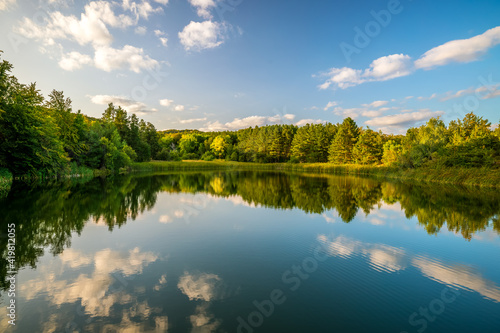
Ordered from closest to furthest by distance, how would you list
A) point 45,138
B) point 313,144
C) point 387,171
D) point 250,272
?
point 250,272, point 45,138, point 387,171, point 313,144


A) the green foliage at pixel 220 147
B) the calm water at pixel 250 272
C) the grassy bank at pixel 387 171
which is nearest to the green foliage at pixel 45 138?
the grassy bank at pixel 387 171

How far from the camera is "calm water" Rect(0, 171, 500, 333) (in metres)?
4.99

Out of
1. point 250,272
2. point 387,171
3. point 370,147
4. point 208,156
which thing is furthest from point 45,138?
point 208,156

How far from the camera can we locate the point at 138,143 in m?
70.1

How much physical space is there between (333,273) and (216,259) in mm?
3587

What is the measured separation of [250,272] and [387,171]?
171 ft

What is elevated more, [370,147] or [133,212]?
[370,147]

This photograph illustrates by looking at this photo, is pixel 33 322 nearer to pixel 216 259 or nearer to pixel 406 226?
pixel 216 259

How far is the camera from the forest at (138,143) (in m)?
29.3

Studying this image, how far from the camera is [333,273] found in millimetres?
7293

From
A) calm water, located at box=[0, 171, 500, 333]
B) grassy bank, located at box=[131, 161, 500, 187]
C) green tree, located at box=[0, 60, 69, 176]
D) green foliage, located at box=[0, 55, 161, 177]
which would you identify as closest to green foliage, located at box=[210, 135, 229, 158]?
grassy bank, located at box=[131, 161, 500, 187]

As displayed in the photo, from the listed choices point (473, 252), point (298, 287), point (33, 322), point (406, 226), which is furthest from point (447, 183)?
point (33, 322)

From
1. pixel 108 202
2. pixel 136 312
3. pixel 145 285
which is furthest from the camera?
pixel 108 202

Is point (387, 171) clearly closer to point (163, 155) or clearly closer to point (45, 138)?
point (45, 138)
